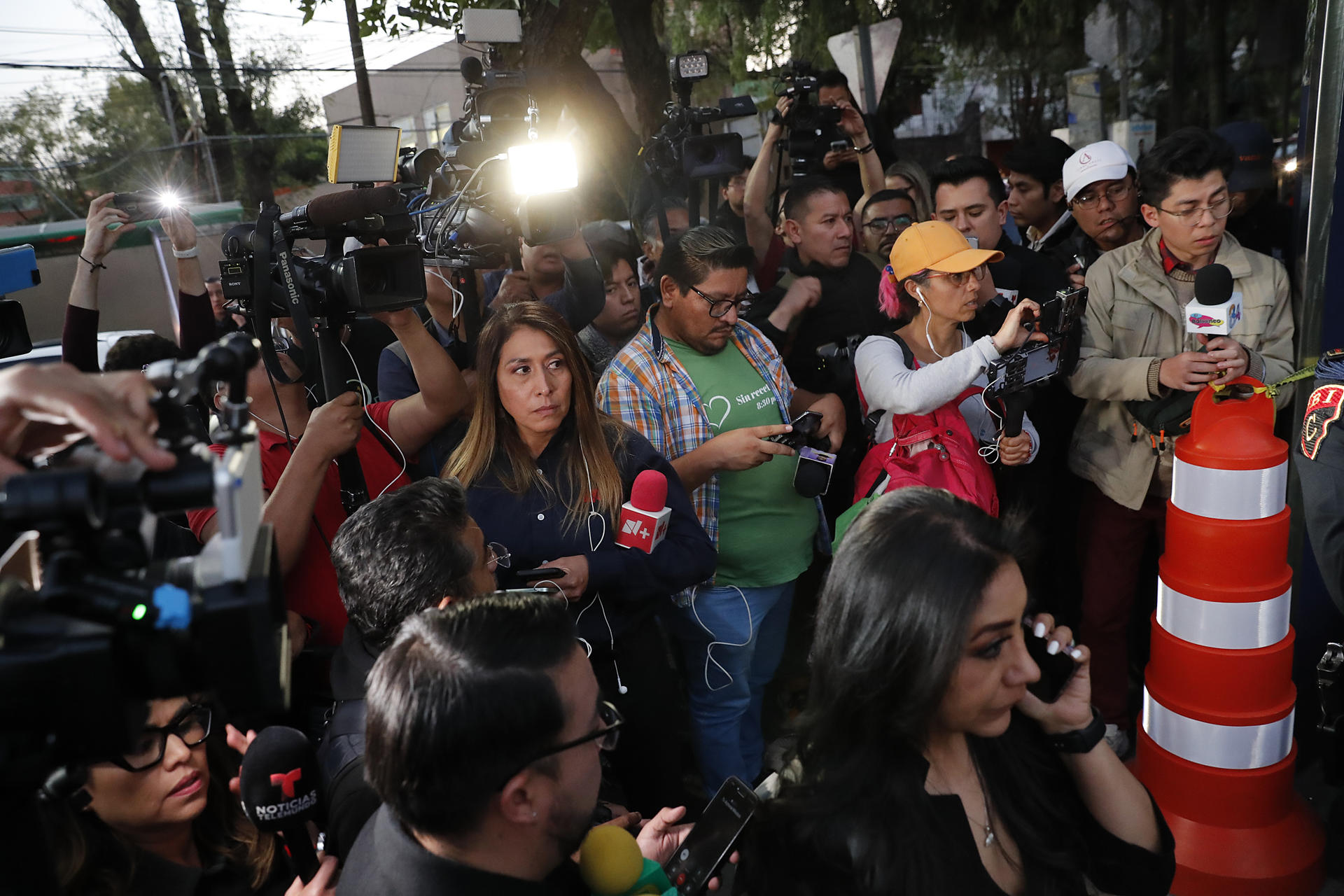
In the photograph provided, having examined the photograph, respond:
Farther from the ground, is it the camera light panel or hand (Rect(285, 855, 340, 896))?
the camera light panel

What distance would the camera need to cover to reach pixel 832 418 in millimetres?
3508

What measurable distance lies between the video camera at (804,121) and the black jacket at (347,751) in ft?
11.5

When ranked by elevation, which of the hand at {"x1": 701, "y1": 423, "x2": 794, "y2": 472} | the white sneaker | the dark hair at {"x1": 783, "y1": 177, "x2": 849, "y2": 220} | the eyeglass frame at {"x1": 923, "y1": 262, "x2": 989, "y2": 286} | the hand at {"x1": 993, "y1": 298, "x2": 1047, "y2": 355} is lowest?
the white sneaker

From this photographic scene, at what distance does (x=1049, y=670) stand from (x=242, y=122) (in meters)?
21.9

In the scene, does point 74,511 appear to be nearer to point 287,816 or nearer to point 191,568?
point 191,568

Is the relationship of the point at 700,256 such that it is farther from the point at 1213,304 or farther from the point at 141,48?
the point at 141,48

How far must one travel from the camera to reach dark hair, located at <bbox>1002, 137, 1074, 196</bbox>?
17.1ft

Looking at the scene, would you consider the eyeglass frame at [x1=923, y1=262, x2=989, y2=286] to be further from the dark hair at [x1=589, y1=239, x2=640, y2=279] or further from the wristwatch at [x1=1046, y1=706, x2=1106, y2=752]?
the wristwatch at [x1=1046, y1=706, x2=1106, y2=752]

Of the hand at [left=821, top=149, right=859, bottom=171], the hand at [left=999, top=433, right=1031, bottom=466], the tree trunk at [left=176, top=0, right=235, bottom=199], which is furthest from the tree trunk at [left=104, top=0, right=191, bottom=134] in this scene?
the hand at [left=999, top=433, right=1031, bottom=466]

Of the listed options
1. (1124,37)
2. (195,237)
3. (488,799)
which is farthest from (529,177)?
(1124,37)

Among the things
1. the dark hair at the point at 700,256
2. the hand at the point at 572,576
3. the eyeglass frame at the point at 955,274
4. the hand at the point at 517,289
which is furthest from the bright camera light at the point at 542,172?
the hand at the point at 572,576

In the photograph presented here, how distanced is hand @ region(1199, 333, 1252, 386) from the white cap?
136 centimetres

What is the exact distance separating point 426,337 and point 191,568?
2194 millimetres

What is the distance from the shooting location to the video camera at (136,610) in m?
0.97
